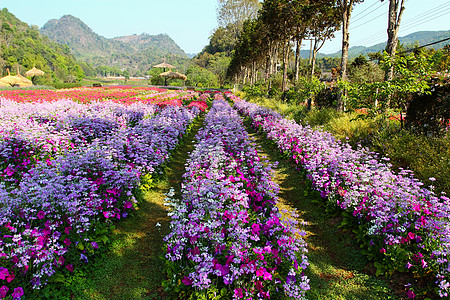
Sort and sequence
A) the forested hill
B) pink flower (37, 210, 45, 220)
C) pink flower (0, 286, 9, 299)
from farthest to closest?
the forested hill
pink flower (37, 210, 45, 220)
pink flower (0, 286, 9, 299)

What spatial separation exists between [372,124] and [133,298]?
8.37m

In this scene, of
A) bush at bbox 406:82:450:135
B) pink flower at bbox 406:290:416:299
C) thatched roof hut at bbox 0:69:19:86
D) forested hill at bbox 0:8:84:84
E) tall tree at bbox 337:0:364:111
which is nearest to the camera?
pink flower at bbox 406:290:416:299

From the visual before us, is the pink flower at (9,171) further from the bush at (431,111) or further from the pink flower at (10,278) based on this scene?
the bush at (431,111)

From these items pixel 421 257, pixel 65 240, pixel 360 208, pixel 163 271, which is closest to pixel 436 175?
→ pixel 360 208

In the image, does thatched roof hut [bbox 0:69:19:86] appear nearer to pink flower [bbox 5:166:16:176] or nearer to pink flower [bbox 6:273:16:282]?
pink flower [bbox 5:166:16:176]

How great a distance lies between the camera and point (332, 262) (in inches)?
171

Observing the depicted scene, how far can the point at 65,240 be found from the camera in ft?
11.5

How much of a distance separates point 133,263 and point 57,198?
154 centimetres

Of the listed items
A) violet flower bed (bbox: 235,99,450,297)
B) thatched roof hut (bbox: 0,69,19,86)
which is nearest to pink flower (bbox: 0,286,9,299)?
violet flower bed (bbox: 235,99,450,297)

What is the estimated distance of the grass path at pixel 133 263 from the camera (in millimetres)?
3594

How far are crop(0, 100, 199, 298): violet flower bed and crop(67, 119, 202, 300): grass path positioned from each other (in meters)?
0.29

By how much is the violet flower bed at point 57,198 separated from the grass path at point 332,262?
3.37 m

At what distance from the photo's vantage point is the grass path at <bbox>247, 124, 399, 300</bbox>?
3654mm

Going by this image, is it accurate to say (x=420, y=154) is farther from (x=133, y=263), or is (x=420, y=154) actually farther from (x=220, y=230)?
(x=133, y=263)
